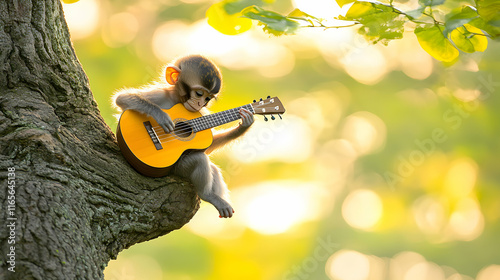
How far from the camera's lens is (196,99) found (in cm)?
308

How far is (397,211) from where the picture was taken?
34.1 ft

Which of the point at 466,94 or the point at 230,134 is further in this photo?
the point at 466,94

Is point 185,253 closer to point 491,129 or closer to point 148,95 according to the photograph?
point 491,129

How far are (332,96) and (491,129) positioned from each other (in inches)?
113

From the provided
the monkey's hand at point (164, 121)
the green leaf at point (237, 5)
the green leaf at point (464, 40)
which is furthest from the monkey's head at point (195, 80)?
the green leaf at point (464, 40)

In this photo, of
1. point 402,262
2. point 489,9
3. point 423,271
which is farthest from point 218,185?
point 423,271

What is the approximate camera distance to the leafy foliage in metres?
1.96

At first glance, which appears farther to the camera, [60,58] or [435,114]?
[435,114]

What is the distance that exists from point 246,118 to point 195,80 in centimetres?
37

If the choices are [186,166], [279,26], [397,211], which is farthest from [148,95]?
[397,211]

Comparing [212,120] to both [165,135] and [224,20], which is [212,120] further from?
[224,20]

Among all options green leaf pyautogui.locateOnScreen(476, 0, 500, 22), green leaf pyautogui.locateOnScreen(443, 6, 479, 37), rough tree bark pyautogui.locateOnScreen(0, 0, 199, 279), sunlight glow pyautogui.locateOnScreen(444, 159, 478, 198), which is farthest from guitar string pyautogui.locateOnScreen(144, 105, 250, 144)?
sunlight glow pyautogui.locateOnScreen(444, 159, 478, 198)

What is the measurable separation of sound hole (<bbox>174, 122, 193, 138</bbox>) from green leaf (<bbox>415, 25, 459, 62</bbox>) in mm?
1322

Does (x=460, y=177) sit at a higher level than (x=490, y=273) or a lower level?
higher
